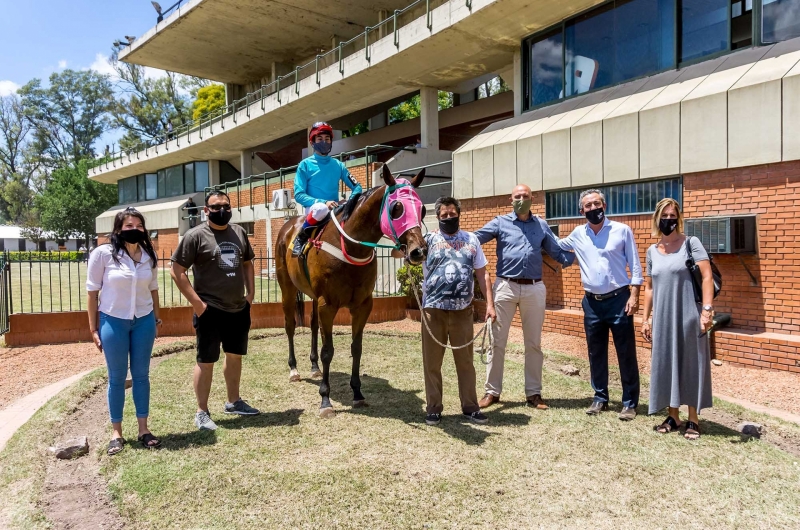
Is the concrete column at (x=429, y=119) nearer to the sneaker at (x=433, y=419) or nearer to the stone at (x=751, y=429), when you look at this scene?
the sneaker at (x=433, y=419)

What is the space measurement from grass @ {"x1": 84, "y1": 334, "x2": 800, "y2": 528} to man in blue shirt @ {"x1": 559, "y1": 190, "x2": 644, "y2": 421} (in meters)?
0.39

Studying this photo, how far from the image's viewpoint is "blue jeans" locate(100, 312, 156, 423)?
14.8 feet

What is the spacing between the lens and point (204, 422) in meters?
5.12

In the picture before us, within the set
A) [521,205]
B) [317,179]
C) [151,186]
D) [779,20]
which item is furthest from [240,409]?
[151,186]

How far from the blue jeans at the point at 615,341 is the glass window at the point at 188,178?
1270 inches

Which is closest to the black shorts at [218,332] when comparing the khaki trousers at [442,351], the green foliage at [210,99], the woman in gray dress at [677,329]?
the khaki trousers at [442,351]

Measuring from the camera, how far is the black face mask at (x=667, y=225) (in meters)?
4.84

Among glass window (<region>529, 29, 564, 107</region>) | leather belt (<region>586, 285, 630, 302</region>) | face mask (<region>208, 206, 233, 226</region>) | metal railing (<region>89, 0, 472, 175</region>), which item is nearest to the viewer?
face mask (<region>208, 206, 233, 226</region>)

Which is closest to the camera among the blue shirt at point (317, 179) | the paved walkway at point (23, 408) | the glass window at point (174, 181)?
the paved walkway at point (23, 408)

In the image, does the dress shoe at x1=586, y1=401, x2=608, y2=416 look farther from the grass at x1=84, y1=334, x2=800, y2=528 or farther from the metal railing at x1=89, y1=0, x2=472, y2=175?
the metal railing at x1=89, y1=0, x2=472, y2=175

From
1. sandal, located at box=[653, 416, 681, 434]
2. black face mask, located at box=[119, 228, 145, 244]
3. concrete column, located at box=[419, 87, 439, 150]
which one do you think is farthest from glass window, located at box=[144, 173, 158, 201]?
sandal, located at box=[653, 416, 681, 434]

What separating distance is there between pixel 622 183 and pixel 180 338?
855 cm

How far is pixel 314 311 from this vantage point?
707cm

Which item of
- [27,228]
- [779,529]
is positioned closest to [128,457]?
[779,529]
